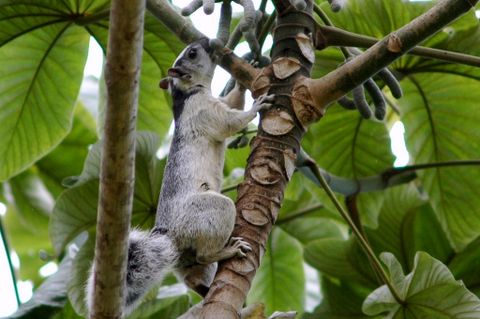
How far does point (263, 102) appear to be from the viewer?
8.07ft

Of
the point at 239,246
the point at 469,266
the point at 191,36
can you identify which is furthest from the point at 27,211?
the point at 239,246

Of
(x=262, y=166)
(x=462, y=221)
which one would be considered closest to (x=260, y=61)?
(x=262, y=166)

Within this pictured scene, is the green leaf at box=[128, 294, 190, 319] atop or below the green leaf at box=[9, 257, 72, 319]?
below

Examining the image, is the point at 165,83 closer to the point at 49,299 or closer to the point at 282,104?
the point at 49,299

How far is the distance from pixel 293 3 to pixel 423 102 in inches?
49.8

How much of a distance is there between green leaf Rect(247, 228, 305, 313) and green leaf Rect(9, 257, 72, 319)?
106 centimetres

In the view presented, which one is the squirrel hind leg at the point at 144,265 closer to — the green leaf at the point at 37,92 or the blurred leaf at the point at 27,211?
the green leaf at the point at 37,92

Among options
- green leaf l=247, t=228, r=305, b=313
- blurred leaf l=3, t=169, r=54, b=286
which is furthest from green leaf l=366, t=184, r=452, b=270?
blurred leaf l=3, t=169, r=54, b=286

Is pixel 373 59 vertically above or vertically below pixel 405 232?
above

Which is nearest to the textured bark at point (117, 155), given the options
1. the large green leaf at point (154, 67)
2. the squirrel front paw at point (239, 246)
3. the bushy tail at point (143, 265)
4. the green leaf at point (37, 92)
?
the squirrel front paw at point (239, 246)

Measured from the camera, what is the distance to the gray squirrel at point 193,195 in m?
2.63

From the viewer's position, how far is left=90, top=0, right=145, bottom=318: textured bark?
1655 mm

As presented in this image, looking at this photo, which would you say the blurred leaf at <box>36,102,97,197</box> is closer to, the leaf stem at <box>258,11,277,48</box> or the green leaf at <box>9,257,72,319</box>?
the green leaf at <box>9,257,72,319</box>

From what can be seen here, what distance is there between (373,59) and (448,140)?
1460 mm
